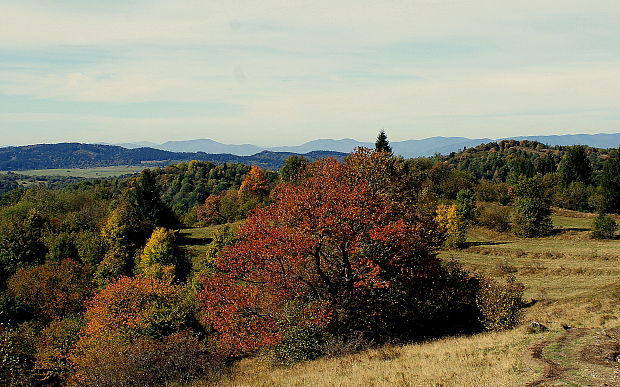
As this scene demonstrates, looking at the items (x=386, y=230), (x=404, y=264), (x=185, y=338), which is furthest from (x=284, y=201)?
(x=185, y=338)

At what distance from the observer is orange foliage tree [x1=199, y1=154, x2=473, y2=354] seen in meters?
27.7

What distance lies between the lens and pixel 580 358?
1872 cm

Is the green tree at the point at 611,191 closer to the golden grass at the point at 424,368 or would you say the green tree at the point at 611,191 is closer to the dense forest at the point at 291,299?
the dense forest at the point at 291,299

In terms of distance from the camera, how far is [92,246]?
7062 cm

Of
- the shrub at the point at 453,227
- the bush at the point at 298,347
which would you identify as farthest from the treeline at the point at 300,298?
the shrub at the point at 453,227

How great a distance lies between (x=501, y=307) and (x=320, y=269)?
1188 centimetres

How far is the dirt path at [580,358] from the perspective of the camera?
1591 cm

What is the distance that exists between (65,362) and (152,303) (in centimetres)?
990

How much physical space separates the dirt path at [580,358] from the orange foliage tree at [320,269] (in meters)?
9.13

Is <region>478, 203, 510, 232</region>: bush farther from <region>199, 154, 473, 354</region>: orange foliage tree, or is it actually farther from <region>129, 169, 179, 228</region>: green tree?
<region>129, 169, 179, 228</region>: green tree

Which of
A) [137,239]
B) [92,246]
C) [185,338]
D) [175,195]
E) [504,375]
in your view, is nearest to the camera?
[504,375]

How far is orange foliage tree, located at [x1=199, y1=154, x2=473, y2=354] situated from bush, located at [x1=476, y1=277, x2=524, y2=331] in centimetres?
384

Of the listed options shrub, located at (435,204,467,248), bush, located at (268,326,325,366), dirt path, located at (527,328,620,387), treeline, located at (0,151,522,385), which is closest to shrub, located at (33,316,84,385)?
treeline, located at (0,151,522,385)

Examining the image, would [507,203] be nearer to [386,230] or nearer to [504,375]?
[386,230]
